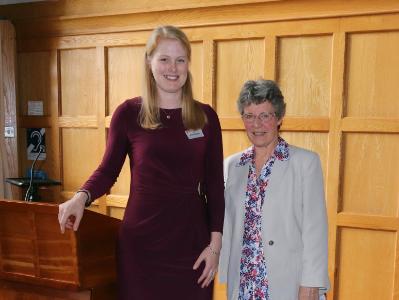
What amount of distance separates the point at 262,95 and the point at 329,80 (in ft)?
3.22

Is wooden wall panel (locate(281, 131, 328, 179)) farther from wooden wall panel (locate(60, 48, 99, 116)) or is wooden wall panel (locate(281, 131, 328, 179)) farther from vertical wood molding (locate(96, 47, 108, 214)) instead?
wooden wall panel (locate(60, 48, 99, 116))

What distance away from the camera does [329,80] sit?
233 centimetres

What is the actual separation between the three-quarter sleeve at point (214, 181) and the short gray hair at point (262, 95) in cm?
15

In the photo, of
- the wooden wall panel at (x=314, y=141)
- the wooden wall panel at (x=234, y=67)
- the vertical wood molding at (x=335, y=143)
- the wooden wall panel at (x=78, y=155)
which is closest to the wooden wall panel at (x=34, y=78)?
the wooden wall panel at (x=78, y=155)

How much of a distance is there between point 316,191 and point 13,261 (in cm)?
108

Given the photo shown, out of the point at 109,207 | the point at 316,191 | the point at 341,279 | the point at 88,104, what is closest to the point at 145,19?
the point at 88,104

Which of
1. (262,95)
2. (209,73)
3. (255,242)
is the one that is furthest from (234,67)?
(255,242)

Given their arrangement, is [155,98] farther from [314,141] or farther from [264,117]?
[314,141]

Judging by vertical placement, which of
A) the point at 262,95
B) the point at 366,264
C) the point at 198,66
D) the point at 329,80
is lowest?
the point at 366,264

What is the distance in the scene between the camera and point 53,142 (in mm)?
3113

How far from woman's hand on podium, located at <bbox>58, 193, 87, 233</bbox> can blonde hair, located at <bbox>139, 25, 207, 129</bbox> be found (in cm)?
35

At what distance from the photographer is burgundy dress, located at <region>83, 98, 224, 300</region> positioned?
145cm

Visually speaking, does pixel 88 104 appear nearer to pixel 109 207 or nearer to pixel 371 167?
pixel 109 207

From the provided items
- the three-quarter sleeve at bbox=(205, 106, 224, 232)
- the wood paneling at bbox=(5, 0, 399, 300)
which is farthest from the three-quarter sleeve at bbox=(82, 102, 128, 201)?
the wood paneling at bbox=(5, 0, 399, 300)
